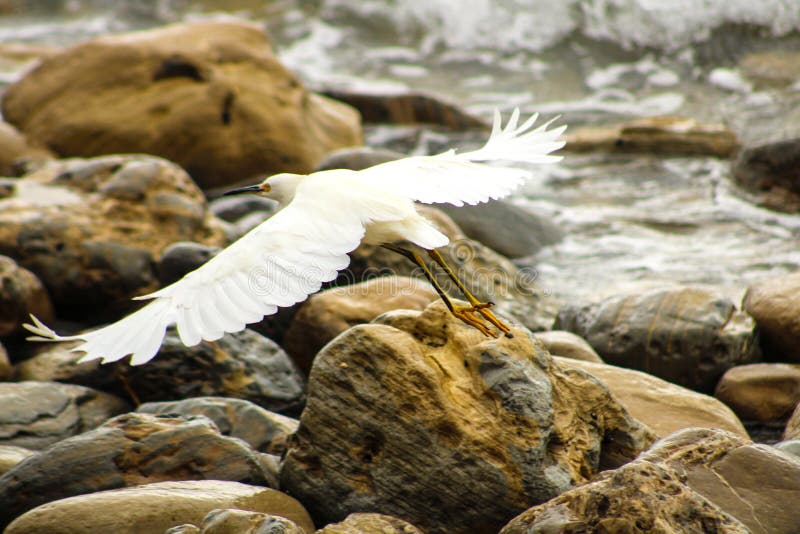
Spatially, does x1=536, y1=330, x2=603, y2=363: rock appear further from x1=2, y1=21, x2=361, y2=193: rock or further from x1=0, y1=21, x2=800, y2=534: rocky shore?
x1=2, y1=21, x2=361, y2=193: rock

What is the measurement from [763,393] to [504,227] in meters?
3.61

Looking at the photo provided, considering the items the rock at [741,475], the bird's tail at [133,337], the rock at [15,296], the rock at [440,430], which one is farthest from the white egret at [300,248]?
the rock at [15,296]

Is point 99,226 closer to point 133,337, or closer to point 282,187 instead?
point 282,187

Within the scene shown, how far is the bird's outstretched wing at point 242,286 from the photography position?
10.3 ft

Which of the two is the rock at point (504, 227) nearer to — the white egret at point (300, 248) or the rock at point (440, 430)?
the white egret at point (300, 248)

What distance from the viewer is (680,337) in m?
5.50

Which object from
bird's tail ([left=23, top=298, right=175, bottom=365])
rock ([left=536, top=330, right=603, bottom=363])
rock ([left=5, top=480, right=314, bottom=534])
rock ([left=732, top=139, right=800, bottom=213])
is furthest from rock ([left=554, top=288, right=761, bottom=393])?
rock ([left=732, top=139, right=800, bottom=213])

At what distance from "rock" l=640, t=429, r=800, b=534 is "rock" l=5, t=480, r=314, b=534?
1679mm

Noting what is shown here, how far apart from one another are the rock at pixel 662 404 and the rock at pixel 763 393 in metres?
0.42

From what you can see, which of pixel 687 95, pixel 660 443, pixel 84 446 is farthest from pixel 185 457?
pixel 687 95

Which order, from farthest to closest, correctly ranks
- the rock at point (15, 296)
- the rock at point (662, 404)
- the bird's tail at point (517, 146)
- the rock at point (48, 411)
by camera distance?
the rock at point (15, 296) → the bird's tail at point (517, 146) → the rock at point (48, 411) → the rock at point (662, 404)

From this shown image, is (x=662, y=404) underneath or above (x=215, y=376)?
above

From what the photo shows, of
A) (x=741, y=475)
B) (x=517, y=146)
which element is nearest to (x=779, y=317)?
(x=517, y=146)

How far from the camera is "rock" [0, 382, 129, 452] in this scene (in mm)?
4699
